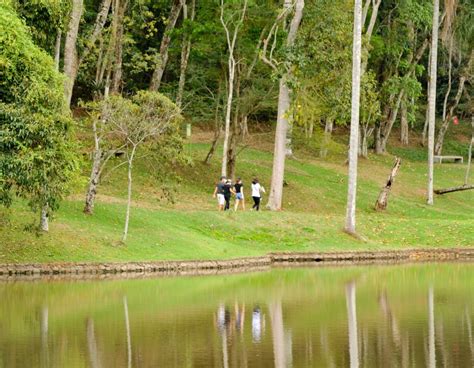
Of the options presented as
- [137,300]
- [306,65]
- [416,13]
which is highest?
[416,13]

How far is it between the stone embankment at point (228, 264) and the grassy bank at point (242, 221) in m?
0.51

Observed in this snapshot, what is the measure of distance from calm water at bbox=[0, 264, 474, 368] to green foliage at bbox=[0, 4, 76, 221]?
10.2ft

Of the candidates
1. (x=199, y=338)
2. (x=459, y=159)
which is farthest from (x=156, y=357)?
(x=459, y=159)

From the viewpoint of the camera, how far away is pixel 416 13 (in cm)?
6178

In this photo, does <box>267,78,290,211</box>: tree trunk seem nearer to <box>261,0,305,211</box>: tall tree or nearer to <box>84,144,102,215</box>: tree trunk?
<box>261,0,305,211</box>: tall tree

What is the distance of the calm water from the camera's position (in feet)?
66.2

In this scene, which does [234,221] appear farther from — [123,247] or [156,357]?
[156,357]

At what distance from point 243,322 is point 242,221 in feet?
63.1

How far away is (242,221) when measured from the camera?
4412 cm

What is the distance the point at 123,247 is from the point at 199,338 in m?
15.2

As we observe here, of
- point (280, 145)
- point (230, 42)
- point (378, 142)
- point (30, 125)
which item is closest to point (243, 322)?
point (30, 125)

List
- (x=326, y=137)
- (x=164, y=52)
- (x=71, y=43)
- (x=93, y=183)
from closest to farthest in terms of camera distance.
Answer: (x=93, y=183) → (x=71, y=43) → (x=326, y=137) → (x=164, y=52)

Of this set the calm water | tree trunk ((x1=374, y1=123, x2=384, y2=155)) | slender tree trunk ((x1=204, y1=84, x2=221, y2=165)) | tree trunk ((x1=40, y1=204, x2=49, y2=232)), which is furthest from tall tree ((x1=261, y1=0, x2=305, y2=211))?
tree trunk ((x1=374, y1=123, x2=384, y2=155))

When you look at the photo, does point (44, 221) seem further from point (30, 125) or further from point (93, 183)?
point (30, 125)
